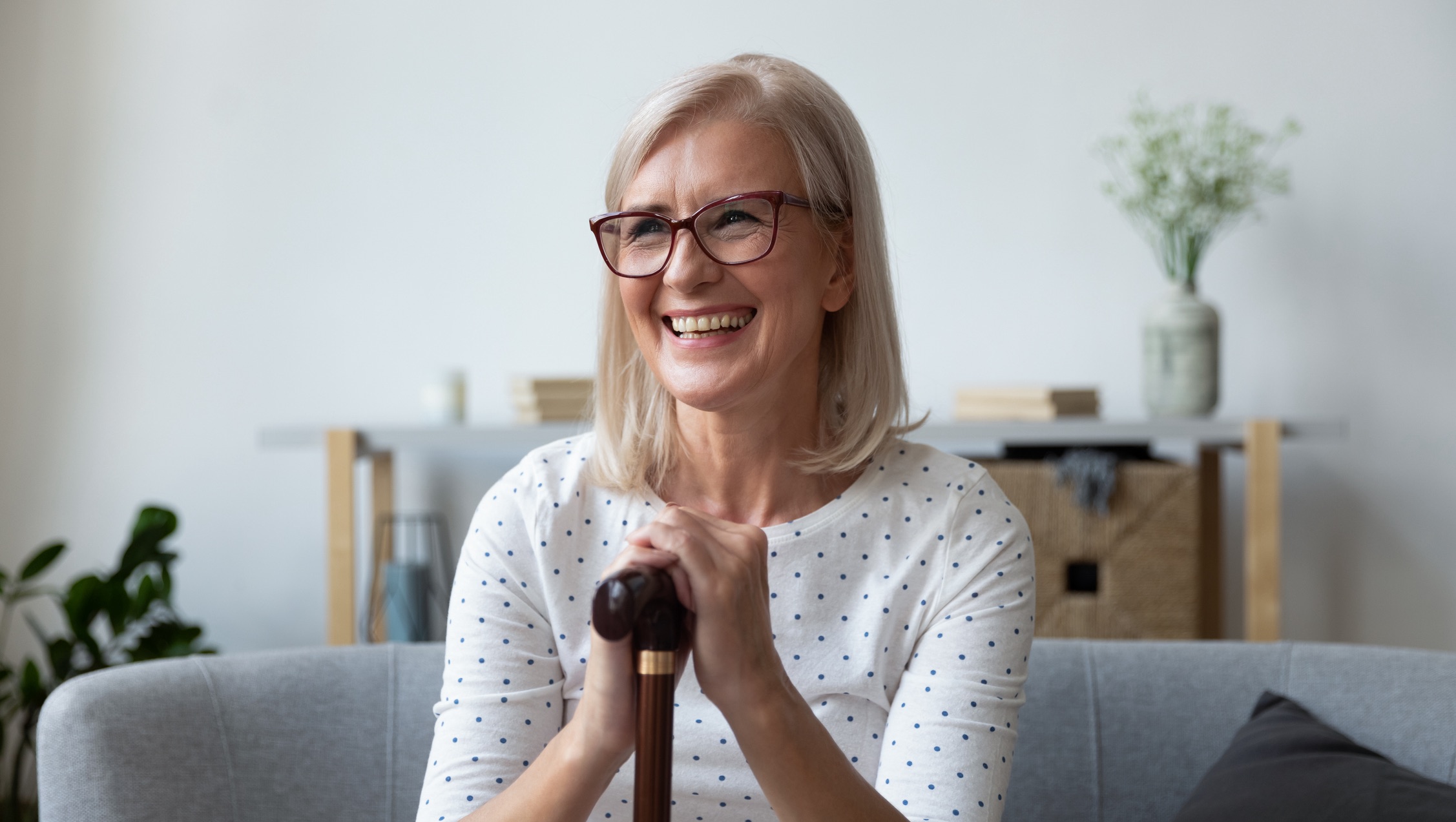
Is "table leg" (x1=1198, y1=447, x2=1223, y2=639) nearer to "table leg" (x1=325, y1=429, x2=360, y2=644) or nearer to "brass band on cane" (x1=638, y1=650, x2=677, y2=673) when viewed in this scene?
"table leg" (x1=325, y1=429, x2=360, y2=644)

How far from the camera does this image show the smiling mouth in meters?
1.11

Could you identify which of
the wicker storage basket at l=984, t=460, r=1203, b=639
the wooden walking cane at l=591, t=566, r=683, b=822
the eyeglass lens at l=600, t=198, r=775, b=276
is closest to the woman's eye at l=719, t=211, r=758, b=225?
the eyeglass lens at l=600, t=198, r=775, b=276

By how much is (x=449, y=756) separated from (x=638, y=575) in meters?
0.40

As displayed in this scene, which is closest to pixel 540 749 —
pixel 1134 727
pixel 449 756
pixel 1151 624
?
pixel 449 756

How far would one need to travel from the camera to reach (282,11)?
2.87 m

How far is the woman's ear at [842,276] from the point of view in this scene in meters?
1.21

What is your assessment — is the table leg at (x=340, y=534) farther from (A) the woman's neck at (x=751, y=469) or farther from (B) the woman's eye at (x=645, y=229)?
(B) the woman's eye at (x=645, y=229)

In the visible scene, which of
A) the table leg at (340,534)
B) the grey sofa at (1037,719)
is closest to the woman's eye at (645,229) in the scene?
the grey sofa at (1037,719)

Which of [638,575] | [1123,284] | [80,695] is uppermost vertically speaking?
[1123,284]

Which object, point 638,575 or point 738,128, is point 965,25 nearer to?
point 738,128

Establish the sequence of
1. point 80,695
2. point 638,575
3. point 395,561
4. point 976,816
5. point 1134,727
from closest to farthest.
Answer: point 638,575 → point 976,816 → point 80,695 → point 1134,727 → point 395,561

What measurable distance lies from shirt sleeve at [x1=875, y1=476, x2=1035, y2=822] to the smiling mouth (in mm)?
289

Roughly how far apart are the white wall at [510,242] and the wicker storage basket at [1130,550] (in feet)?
1.64

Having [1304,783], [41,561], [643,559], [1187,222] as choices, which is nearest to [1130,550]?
[1187,222]
